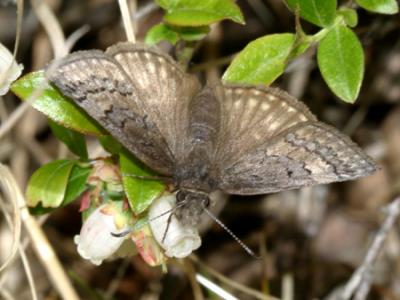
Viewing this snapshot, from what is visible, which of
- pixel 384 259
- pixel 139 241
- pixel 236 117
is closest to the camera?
pixel 139 241

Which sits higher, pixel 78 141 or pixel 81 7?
pixel 78 141

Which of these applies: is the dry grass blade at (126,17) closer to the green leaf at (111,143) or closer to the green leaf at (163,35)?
the green leaf at (163,35)

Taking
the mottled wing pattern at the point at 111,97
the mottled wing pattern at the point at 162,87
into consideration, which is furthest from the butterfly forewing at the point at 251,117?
the mottled wing pattern at the point at 111,97

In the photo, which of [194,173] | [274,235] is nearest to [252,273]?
[274,235]

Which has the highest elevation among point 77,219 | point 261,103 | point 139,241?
point 261,103

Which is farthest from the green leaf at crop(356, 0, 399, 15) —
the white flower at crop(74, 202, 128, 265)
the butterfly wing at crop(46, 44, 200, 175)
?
the white flower at crop(74, 202, 128, 265)

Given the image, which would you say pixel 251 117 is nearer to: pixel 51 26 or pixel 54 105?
pixel 54 105

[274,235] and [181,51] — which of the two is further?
[274,235]

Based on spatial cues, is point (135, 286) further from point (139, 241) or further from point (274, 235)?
point (139, 241)
